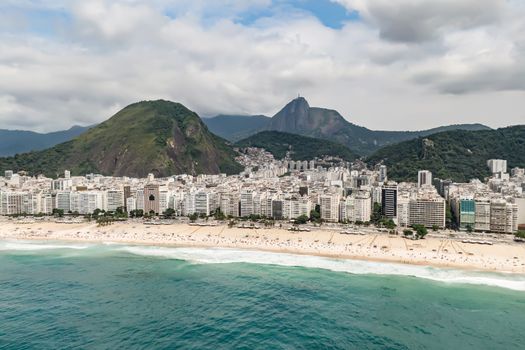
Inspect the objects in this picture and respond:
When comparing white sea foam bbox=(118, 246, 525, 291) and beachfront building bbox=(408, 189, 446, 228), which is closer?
white sea foam bbox=(118, 246, 525, 291)

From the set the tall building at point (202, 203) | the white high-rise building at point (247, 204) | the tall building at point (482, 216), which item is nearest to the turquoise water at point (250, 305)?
the tall building at point (482, 216)

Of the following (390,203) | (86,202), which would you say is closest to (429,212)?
(390,203)

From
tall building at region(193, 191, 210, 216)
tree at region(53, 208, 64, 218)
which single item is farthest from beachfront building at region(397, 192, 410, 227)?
tree at region(53, 208, 64, 218)

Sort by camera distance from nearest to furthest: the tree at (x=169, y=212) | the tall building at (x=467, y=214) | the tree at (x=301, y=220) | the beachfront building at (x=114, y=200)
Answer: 1. the tall building at (x=467, y=214)
2. the tree at (x=301, y=220)
3. the tree at (x=169, y=212)
4. the beachfront building at (x=114, y=200)

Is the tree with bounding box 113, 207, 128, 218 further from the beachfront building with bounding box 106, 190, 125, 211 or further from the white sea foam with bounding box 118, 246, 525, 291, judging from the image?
the white sea foam with bounding box 118, 246, 525, 291

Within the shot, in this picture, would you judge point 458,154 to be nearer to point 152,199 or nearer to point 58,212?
point 152,199

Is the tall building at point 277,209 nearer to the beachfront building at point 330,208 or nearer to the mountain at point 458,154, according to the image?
the beachfront building at point 330,208

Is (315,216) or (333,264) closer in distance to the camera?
(333,264)
